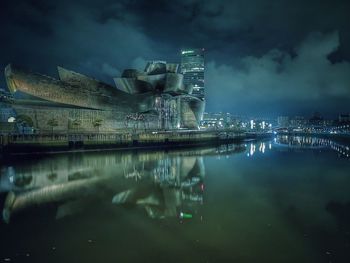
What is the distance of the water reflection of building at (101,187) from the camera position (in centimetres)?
1250

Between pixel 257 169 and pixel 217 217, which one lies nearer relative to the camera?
pixel 217 217

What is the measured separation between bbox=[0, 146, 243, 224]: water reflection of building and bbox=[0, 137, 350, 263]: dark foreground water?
5 centimetres

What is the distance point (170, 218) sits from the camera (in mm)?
10727

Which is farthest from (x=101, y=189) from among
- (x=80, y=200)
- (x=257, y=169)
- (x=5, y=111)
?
(x=5, y=111)

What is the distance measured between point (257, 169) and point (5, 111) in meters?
33.6

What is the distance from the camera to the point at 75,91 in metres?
49.4

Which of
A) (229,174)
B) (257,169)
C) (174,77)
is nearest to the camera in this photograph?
(229,174)

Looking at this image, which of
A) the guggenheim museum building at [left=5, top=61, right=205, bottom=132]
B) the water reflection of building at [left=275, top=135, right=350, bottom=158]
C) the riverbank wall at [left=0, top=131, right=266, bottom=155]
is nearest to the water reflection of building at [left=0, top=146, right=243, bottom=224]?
the riverbank wall at [left=0, top=131, right=266, bottom=155]

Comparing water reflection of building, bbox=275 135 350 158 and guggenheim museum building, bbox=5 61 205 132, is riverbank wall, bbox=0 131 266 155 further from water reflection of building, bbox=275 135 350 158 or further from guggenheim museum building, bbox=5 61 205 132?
water reflection of building, bbox=275 135 350 158

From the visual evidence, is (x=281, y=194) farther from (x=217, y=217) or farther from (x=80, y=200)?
(x=80, y=200)

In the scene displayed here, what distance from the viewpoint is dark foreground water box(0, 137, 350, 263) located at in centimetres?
773

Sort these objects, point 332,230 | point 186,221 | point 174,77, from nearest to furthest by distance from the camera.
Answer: point 332,230 → point 186,221 → point 174,77

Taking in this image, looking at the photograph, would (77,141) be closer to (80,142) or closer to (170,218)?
(80,142)

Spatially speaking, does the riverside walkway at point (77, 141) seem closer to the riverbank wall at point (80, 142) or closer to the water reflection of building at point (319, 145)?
the riverbank wall at point (80, 142)
